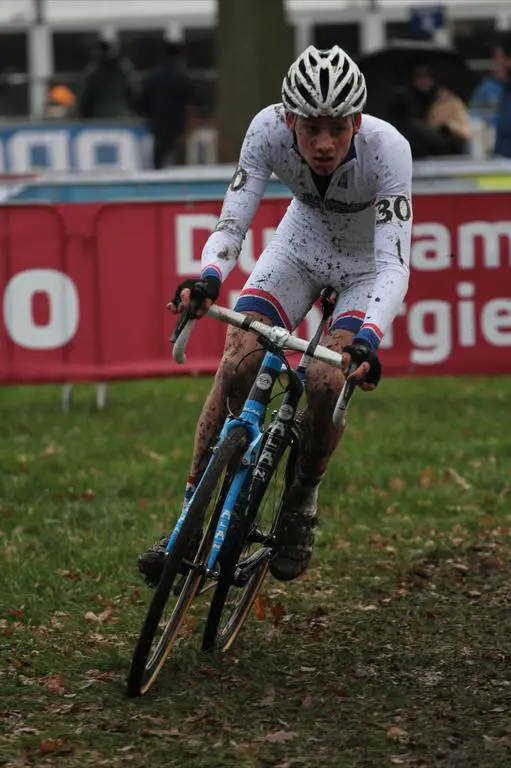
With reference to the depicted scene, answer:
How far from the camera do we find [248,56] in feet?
64.4

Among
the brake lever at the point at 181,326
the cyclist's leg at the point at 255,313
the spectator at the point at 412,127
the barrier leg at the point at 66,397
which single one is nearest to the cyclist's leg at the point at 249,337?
the cyclist's leg at the point at 255,313

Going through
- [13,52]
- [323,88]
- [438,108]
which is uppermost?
[13,52]

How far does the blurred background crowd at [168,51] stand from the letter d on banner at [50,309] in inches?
318

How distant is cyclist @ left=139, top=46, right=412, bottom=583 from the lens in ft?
20.8

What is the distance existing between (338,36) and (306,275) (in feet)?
56.7

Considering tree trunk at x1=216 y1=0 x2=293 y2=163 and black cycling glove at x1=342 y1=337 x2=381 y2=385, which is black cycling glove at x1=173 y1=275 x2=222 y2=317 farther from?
tree trunk at x1=216 y1=0 x2=293 y2=163

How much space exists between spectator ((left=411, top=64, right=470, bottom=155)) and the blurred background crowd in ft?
4.28

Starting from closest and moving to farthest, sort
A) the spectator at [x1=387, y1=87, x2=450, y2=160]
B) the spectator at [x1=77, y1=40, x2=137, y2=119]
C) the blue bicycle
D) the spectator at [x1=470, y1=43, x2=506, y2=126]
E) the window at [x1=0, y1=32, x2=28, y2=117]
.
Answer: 1. the blue bicycle
2. the spectator at [x1=387, y1=87, x2=450, y2=160]
3. the spectator at [x1=470, y1=43, x2=506, y2=126]
4. the spectator at [x1=77, y1=40, x2=137, y2=119]
5. the window at [x1=0, y1=32, x2=28, y2=117]

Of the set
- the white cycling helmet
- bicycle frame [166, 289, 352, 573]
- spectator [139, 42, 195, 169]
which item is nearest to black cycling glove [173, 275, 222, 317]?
bicycle frame [166, 289, 352, 573]

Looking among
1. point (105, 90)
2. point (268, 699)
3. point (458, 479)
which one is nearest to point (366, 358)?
point (268, 699)

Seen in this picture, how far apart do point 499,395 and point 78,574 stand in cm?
Answer: 581

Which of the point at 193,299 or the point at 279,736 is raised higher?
the point at 193,299

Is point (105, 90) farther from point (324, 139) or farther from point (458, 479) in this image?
point (324, 139)

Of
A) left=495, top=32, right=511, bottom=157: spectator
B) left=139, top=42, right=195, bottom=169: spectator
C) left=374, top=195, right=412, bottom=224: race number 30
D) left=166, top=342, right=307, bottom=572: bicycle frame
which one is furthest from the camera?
left=139, top=42, right=195, bottom=169: spectator
